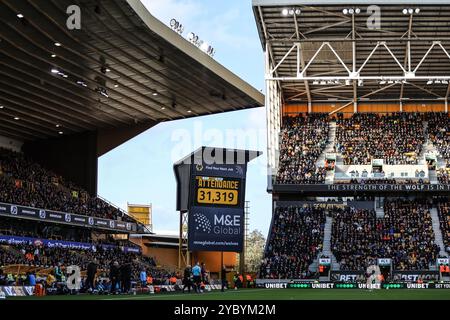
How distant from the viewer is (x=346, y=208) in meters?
64.6

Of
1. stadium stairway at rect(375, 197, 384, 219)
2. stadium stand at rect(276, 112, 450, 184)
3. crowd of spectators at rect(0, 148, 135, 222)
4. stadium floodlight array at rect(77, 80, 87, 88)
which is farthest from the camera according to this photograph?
stadium stand at rect(276, 112, 450, 184)

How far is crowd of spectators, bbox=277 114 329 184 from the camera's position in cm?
6481

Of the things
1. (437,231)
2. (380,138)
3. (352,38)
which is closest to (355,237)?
(437,231)

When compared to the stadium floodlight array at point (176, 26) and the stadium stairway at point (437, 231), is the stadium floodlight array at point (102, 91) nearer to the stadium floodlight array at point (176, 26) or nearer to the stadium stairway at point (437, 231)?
→ the stadium floodlight array at point (176, 26)

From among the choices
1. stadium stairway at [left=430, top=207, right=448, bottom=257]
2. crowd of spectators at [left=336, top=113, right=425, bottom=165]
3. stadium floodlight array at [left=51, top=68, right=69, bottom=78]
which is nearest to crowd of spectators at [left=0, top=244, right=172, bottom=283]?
stadium floodlight array at [left=51, top=68, right=69, bottom=78]

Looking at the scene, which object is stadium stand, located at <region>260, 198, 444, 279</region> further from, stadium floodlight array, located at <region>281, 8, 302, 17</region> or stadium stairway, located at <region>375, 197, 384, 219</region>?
stadium floodlight array, located at <region>281, 8, 302, 17</region>

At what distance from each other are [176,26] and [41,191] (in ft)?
65.5

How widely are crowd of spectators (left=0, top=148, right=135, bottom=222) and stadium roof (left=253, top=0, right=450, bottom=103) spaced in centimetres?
1807

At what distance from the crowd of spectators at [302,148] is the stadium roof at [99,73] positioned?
944cm

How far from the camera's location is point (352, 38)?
55.1m

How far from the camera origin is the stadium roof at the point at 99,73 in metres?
37.5
